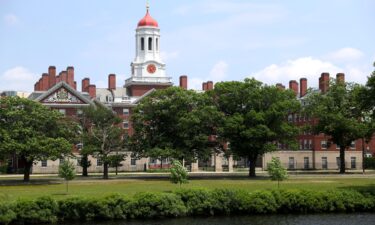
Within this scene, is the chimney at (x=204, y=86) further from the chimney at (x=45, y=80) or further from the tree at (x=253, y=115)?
the tree at (x=253, y=115)

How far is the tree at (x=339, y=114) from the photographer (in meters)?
83.4

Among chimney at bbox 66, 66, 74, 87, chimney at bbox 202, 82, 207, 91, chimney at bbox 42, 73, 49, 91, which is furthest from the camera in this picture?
chimney at bbox 202, 82, 207, 91

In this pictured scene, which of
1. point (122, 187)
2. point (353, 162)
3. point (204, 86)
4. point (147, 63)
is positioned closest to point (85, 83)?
point (147, 63)

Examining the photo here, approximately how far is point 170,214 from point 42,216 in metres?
8.47

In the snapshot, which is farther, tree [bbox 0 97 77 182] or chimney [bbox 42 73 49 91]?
chimney [bbox 42 73 49 91]

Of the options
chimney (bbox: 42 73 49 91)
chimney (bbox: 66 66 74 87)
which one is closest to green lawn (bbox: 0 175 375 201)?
chimney (bbox: 66 66 74 87)

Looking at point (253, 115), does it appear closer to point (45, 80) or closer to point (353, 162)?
point (353, 162)

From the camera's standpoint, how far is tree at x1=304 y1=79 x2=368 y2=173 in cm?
8344

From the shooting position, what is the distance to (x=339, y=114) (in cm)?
8375

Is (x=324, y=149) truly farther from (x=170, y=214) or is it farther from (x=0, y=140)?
(x=170, y=214)

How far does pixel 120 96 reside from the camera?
4183 inches

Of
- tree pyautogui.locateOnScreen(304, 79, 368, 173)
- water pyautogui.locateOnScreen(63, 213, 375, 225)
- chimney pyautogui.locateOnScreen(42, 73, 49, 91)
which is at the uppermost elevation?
chimney pyautogui.locateOnScreen(42, 73, 49, 91)

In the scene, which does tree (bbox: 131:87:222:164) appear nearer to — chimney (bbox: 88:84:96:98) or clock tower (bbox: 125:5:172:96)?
chimney (bbox: 88:84:96:98)

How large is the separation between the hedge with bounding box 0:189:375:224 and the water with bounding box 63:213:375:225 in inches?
41.6
